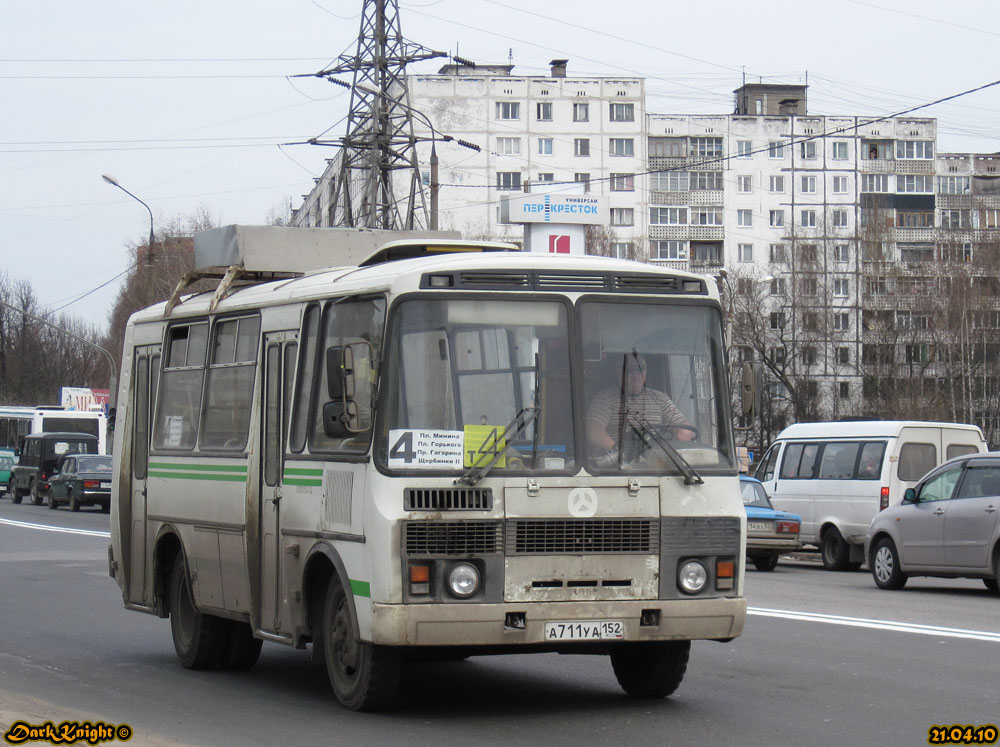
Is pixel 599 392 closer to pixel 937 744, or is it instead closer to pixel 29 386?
pixel 937 744

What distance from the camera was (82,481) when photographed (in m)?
43.8

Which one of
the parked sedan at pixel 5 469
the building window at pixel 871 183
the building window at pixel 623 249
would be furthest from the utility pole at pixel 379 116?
the building window at pixel 871 183

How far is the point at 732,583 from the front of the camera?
8953 mm

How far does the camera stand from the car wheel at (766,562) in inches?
989

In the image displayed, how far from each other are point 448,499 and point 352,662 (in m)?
1.21

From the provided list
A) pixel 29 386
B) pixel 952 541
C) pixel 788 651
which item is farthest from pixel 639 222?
pixel 788 651

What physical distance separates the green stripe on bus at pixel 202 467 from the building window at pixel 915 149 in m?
95.3

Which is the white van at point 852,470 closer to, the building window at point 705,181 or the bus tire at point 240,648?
the bus tire at point 240,648

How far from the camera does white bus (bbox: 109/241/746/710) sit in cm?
847

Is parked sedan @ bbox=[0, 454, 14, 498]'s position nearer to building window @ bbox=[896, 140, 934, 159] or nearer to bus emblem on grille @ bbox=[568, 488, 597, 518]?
bus emblem on grille @ bbox=[568, 488, 597, 518]

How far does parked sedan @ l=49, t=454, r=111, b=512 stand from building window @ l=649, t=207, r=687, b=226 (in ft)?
188

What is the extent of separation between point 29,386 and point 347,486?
96.2 m

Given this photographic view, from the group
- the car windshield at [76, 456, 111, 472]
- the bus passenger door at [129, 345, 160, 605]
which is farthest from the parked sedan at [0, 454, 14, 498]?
the bus passenger door at [129, 345, 160, 605]

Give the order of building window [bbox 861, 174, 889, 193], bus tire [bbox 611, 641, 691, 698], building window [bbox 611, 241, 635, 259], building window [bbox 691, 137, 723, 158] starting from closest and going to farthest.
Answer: bus tire [bbox 611, 641, 691, 698]
building window [bbox 611, 241, 635, 259]
building window [bbox 691, 137, 723, 158]
building window [bbox 861, 174, 889, 193]
